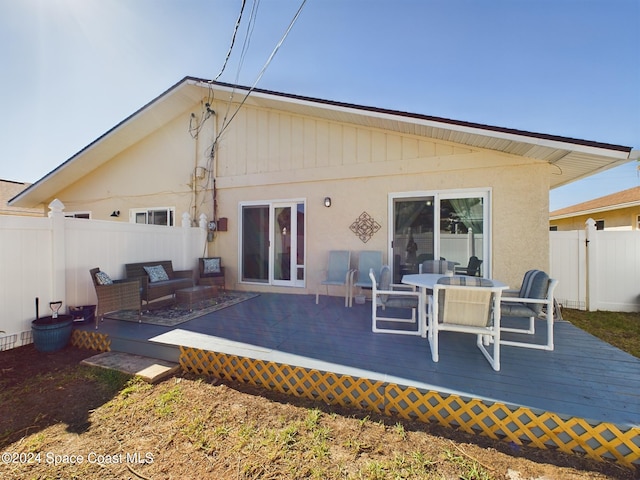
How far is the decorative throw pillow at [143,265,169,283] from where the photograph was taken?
509 cm

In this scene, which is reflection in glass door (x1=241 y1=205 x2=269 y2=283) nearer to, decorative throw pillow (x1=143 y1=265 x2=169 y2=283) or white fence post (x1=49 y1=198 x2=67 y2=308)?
decorative throw pillow (x1=143 y1=265 x2=169 y2=283)

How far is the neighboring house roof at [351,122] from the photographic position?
3.89m

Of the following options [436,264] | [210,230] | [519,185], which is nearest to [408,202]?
[436,264]

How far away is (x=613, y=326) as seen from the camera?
13.9 feet

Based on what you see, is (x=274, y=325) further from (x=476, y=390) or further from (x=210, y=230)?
(x=210, y=230)

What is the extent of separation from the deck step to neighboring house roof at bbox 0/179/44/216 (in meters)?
12.7

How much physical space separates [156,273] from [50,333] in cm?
185

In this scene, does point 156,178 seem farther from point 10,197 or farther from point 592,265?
point 592,265

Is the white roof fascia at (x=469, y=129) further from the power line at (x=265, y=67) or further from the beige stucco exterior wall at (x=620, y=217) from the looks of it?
the beige stucco exterior wall at (x=620, y=217)

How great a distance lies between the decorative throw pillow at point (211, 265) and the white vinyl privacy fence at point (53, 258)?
3.99 ft

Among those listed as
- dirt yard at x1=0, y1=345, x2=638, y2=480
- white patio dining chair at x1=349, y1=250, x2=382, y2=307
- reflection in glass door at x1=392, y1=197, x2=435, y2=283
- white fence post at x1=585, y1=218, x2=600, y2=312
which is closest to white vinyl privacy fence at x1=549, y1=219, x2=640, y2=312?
white fence post at x1=585, y1=218, x2=600, y2=312

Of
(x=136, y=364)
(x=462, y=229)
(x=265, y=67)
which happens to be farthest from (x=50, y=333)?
(x=462, y=229)

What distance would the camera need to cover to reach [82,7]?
14.0ft

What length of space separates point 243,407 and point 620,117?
1716 cm
